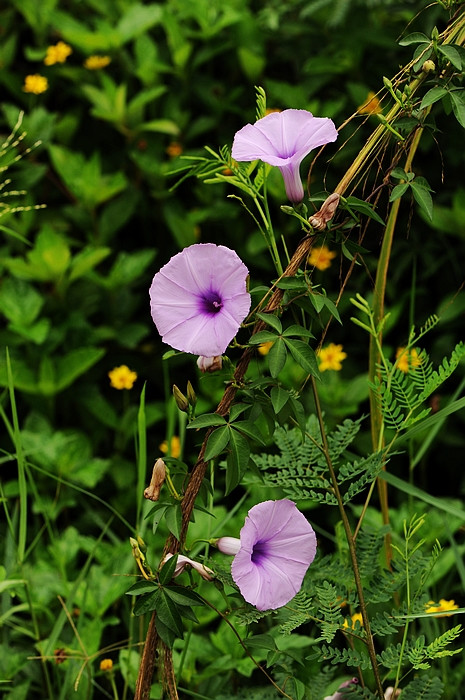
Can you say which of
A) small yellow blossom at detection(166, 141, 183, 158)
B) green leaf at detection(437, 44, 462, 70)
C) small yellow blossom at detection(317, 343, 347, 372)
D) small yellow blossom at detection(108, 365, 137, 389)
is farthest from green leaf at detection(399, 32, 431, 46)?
small yellow blossom at detection(166, 141, 183, 158)

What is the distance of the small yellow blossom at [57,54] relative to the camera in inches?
82.5

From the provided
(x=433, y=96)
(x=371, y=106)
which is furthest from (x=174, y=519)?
(x=371, y=106)

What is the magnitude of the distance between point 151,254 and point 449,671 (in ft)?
3.35

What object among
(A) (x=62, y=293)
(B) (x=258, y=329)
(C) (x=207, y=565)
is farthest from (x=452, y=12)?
(A) (x=62, y=293)

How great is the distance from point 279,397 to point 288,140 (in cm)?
27

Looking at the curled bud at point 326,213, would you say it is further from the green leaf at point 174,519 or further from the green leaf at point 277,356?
the green leaf at point 174,519

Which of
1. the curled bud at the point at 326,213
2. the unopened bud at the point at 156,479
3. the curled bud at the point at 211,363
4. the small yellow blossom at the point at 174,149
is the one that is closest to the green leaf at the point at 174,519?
the unopened bud at the point at 156,479

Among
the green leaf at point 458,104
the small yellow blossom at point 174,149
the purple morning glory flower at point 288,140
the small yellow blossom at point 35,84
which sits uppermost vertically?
the purple morning glory flower at point 288,140

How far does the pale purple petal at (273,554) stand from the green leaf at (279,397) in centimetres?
10

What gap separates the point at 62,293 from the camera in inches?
75.1

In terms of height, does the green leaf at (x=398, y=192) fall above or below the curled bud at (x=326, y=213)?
below

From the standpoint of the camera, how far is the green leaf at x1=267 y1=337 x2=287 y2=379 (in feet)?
2.77

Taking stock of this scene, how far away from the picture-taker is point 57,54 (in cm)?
211

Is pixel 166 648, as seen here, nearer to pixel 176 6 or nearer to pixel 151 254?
pixel 151 254
